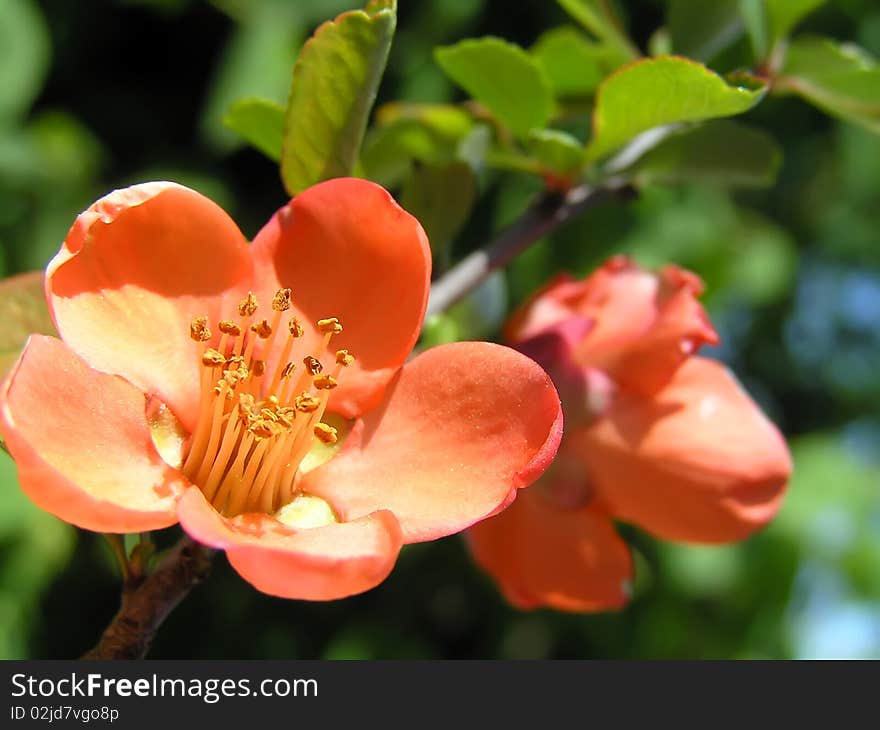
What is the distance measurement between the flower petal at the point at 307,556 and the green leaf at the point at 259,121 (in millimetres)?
343

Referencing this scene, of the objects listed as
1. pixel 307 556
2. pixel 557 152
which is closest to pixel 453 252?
pixel 557 152

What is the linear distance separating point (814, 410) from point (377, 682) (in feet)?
6.40

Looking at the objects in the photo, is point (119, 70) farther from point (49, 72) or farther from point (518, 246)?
point (518, 246)

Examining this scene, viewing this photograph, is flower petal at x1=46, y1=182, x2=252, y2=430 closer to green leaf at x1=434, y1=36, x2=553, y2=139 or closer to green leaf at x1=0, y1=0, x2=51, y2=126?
green leaf at x1=434, y1=36, x2=553, y2=139

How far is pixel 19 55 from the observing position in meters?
1.42

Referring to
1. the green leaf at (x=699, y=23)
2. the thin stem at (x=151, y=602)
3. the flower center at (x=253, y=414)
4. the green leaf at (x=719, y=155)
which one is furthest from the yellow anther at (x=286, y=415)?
the green leaf at (x=699, y=23)

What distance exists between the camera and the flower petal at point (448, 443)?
26.0 inches

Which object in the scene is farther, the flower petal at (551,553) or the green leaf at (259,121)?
the flower petal at (551,553)

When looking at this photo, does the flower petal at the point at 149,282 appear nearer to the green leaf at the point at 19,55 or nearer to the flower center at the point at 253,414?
the flower center at the point at 253,414

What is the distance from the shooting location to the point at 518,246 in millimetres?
887

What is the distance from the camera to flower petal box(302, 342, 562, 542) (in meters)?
0.66

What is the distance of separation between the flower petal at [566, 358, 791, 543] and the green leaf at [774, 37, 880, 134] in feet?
0.80

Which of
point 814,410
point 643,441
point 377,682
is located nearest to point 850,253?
point 814,410

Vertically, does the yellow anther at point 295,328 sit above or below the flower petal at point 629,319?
above
